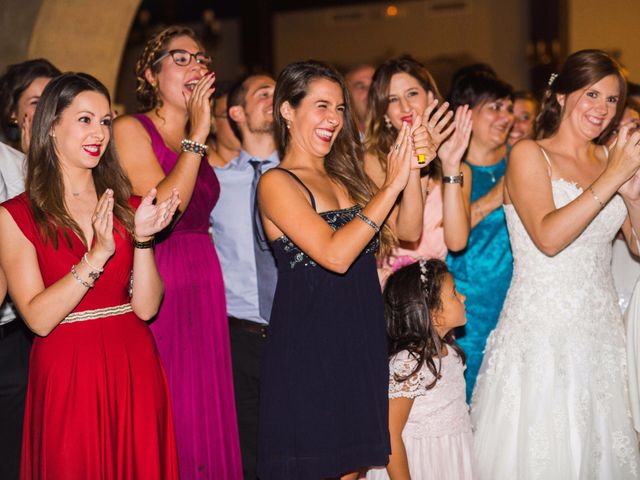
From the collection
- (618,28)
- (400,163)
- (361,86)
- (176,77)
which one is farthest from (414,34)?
(400,163)

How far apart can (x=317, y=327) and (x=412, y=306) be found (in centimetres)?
67

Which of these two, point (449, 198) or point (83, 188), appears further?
point (449, 198)

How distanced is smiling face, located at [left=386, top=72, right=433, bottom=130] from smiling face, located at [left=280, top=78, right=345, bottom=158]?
82 centimetres

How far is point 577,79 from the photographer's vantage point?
315 centimetres

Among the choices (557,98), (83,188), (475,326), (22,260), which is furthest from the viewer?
(475,326)

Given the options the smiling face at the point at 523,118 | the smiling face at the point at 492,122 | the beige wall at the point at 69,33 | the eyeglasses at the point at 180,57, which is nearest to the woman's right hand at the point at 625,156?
the smiling face at the point at 492,122

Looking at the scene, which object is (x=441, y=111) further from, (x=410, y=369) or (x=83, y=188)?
(x=83, y=188)

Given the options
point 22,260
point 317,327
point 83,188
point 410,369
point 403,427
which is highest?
point 83,188

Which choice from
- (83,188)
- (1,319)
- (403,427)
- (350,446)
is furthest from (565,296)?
(1,319)

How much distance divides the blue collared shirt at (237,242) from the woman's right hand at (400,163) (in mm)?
1091

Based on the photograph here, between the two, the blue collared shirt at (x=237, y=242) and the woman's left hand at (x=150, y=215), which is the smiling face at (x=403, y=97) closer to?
the blue collared shirt at (x=237, y=242)

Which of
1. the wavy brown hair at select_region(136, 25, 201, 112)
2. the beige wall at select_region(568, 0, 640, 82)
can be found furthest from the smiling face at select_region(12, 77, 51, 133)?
the beige wall at select_region(568, 0, 640, 82)

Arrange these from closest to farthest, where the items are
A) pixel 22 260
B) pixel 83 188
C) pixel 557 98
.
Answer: pixel 22 260
pixel 83 188
pixel 557 98

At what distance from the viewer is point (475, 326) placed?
369 cm
